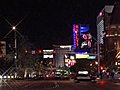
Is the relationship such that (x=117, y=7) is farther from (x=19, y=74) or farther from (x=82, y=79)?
(x=82, y=79)

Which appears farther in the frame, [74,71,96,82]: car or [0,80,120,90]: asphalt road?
[74,71,96,82]: car

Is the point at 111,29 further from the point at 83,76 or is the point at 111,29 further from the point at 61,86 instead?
the point at 61,86

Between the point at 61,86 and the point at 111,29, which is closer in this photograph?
the point at 61,86

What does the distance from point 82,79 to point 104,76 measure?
1124 inches

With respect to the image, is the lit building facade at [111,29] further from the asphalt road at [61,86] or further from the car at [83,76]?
the asphalt road at [61,86]

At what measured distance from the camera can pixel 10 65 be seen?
90812 millimetres

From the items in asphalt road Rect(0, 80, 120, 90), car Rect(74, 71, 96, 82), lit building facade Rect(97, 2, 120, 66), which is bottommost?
asphalt road Rect(0, 80, 120, 90)

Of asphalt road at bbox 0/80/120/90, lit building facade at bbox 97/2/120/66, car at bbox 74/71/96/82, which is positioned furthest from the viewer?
lit building facade at bbox 97/2/120/66

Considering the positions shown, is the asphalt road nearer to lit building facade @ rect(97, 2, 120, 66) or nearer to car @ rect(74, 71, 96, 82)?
car @ rect(74, 71, 96, 82)

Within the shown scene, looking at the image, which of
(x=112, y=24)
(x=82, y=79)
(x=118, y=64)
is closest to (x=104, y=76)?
(x=118, y=64)

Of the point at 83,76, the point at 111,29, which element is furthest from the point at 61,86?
the point at 111,29

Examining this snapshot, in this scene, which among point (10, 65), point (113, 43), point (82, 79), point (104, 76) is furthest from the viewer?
point (113, 43)

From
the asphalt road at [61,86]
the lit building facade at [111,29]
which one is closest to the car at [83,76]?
the asphalt road at [61,86]

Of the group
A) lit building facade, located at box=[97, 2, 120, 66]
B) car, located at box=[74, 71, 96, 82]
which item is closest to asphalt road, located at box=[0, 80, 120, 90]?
car, located at box=[74, 71, 96, 82]
